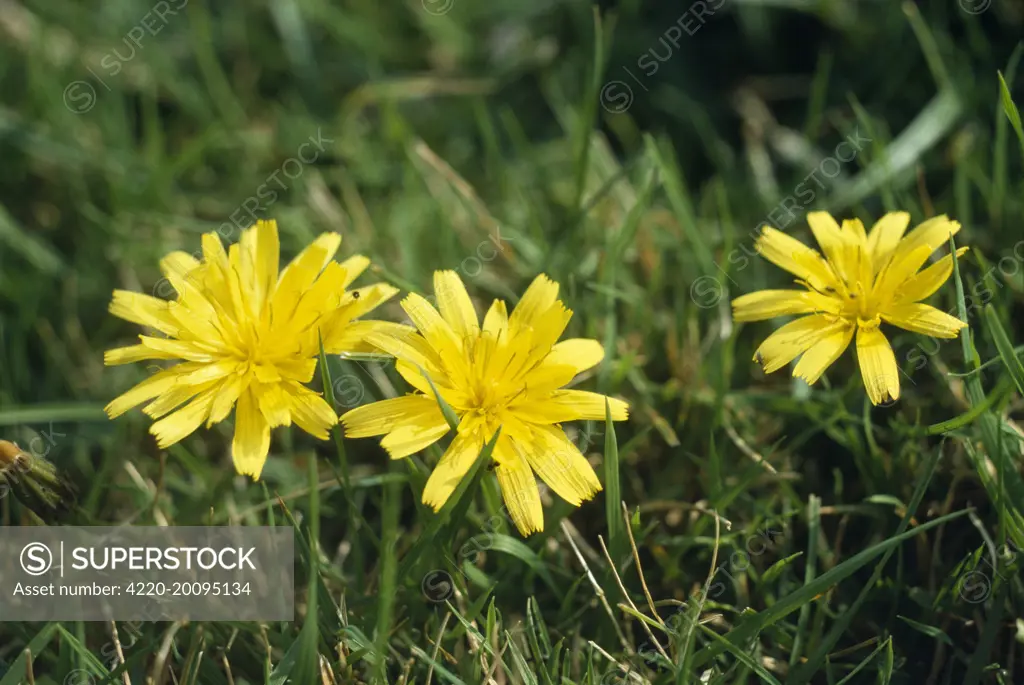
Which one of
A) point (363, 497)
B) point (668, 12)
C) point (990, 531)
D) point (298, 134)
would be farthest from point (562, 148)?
point (990, 531)

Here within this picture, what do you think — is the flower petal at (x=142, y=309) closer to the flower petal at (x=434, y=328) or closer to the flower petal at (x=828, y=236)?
the flower petal at (x=434, y=328)

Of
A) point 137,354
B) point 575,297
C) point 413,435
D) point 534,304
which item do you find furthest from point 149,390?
point 575,297

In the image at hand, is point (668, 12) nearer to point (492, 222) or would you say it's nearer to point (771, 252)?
point (492, 222)

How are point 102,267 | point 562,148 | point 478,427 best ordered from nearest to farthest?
point 478,427 → point 102,267 → point 562,148

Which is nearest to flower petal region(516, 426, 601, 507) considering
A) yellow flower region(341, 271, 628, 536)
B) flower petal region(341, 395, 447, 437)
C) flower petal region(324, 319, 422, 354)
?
yellow flower region(341, 271, 628, 536)

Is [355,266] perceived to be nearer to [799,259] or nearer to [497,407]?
[497,407]

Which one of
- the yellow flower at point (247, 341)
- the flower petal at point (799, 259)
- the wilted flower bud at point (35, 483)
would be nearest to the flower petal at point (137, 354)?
the yellow flower at point (247, 341)
